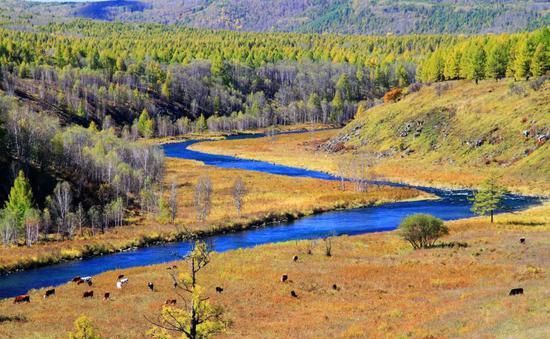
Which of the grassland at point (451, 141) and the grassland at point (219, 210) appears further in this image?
the grassland at point (451, 141)

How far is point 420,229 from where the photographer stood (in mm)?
67125

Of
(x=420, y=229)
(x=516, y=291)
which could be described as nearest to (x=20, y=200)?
(x=420, y=229)

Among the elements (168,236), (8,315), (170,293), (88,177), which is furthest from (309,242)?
(88,177)

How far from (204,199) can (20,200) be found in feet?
88.8

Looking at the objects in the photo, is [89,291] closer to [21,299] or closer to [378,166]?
[21,299]

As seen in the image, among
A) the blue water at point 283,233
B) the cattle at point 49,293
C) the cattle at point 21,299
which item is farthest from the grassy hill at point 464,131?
the cattle at point 21,299

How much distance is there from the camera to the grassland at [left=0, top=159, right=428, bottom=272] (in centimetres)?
6919

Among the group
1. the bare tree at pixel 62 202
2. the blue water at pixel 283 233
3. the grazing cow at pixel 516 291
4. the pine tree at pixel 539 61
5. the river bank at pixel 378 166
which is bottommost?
the river bank at pixel 378 166

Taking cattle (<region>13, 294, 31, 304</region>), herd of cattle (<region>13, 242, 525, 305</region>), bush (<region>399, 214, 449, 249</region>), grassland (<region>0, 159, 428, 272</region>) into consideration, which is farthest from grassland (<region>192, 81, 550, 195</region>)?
cattle (<region>13, 294, 31, 304</region>)

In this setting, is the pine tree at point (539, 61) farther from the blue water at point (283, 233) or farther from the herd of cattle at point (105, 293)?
the herd of cattle at point (105, 293)

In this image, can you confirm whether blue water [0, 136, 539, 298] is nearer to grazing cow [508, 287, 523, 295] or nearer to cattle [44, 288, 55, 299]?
cattle [44, 288, 55, 299]

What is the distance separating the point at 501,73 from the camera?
161625 millimetres

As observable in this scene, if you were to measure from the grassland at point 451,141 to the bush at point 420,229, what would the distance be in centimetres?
4300

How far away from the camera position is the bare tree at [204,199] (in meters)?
88.2
